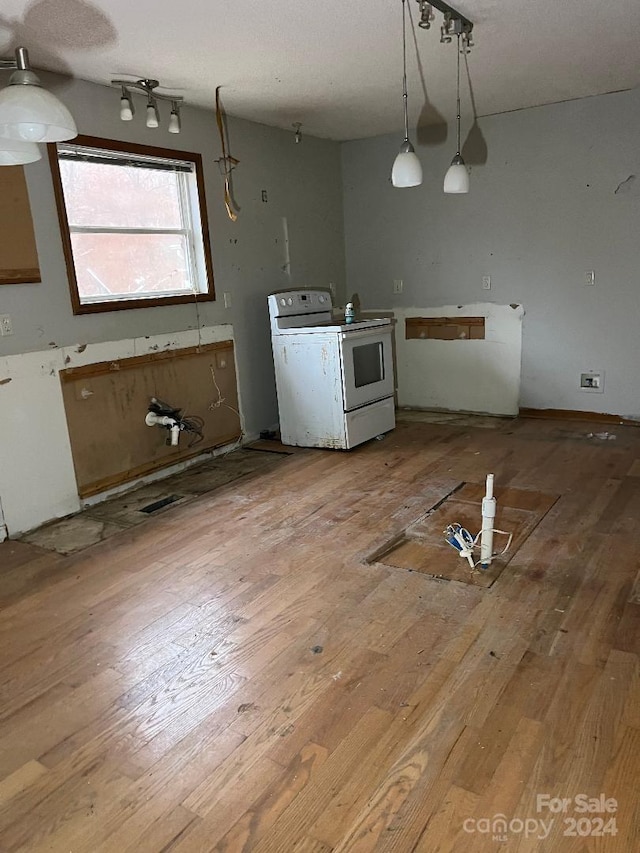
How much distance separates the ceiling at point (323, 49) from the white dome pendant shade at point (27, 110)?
0.63 metres

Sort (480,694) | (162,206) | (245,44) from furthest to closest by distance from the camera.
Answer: (162,206) → (245,44) → (480,694)

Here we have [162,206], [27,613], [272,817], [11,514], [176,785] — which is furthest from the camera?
[162,206]

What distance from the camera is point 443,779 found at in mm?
1500

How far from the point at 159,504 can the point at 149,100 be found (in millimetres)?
2373

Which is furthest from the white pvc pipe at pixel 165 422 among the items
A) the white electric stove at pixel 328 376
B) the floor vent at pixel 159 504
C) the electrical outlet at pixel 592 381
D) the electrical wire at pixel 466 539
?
the electrical outlet at pixel 592 381

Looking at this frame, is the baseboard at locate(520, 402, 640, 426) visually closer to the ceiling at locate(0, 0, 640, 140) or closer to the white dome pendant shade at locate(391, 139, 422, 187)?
the ceiling at locate(0, 0, 640, 140)

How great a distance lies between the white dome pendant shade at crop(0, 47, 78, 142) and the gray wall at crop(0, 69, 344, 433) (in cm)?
121

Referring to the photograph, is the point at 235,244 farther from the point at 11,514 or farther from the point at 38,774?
the point at 38,774

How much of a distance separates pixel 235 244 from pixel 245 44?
1.59 meters

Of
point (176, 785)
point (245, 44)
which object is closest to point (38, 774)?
point (176, 785)

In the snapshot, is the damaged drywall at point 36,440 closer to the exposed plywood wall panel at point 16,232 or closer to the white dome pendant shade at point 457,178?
the exposed plywood wall panel at point 16,232

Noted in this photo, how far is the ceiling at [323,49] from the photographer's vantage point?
8.42 feet

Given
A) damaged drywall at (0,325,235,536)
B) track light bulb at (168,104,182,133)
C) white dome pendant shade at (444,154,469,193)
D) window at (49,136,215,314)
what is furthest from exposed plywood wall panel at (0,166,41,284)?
white dome pendant shade at (444,154,469,193)

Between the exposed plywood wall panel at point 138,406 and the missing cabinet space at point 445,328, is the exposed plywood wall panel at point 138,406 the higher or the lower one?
the lower one
